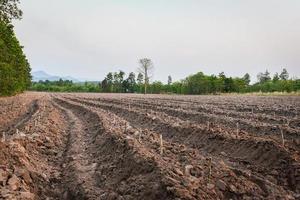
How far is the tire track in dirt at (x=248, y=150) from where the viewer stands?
1001 centimetres

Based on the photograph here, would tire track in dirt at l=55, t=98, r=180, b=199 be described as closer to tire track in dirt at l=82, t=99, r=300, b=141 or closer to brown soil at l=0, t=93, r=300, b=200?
brown soil at l=0, t=93, r=300, b=200

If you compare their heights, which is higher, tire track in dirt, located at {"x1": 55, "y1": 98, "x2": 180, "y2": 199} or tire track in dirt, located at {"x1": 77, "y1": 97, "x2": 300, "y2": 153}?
tire track in dirt, located at {"x1": 77, "y1": 97, "x2": 300, "y2": 153}

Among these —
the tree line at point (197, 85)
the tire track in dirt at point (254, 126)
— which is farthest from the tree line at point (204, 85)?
the tire track in dirt at point (254, 126)

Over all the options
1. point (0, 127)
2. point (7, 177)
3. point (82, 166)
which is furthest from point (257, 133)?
point (0, 127)

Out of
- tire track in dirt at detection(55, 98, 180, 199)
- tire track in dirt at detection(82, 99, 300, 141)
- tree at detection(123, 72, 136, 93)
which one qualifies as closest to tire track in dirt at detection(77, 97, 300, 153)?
tire track in dirt at detection(82, 99, 300, 141)

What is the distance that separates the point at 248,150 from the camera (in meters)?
12.2

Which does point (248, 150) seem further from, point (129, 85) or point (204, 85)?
point (129, 85)

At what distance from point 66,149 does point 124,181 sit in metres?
5.22

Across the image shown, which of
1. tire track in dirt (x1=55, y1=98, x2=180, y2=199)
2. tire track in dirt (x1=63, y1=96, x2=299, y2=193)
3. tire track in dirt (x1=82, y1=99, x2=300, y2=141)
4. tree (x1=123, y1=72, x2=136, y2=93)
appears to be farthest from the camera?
tree (x1=123, y1=72, x2=136, y2=93)

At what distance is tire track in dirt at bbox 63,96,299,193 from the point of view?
10.0m

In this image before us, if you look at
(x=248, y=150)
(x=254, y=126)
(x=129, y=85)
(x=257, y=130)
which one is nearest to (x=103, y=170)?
(x=248, y=150)

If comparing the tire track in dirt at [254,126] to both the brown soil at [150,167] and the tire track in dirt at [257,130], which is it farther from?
the brown soil at [150,167]

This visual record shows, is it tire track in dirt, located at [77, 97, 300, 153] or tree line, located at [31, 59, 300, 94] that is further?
tree line, located at [31, 59, 300, 94]

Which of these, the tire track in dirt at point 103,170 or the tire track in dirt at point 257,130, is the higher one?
the tire track in dirt at point 257,130
